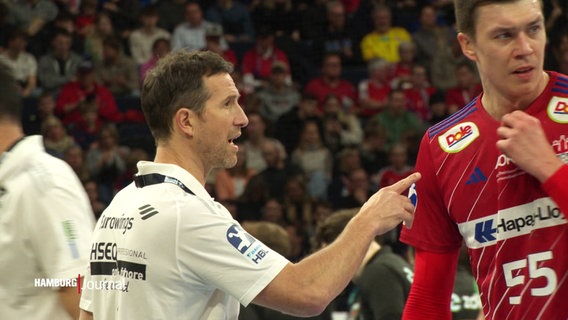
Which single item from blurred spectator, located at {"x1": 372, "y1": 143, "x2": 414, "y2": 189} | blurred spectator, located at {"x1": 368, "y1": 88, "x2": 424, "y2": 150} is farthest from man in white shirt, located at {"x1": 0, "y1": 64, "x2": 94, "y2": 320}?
blurred spectator, located at {"x1": 368, "y1": 88, "x2": 424, "y2": 150}

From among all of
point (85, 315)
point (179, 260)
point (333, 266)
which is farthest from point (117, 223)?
point (333, 266)

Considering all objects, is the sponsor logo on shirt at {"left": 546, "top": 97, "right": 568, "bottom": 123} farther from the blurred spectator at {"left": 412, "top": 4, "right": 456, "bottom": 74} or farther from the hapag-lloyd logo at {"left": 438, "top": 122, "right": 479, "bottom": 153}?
the blurred spectator at {"left": 412, "top": 4, "right": 456, "bottom": 74}

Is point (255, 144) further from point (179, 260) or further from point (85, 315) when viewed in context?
point (179, 260)

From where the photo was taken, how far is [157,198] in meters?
3.30

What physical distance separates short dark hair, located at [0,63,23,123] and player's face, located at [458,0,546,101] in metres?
1.89

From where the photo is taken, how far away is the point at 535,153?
2869 millimetres

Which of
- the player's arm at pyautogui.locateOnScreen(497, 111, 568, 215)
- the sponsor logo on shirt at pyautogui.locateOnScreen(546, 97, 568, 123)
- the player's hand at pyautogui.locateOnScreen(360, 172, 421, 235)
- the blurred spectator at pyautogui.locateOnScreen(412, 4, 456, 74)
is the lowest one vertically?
the player's hand at pyautogui.locateOnScreen(360, 172, 421, 235)

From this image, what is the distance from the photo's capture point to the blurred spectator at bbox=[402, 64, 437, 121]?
43.6 feet

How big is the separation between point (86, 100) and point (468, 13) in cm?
1031

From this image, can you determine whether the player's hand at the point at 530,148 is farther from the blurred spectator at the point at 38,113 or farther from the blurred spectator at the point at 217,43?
the blurred spectator at the point at 217,43

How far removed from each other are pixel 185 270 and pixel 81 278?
1.85ft

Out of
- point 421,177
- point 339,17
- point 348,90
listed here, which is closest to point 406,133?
point 348,90

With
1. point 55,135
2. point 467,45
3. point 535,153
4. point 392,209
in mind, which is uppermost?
point 467,45

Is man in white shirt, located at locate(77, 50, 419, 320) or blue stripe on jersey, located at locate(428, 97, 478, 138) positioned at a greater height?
blue stripe on jersey, located at locate(428, 97, 478, 138)
